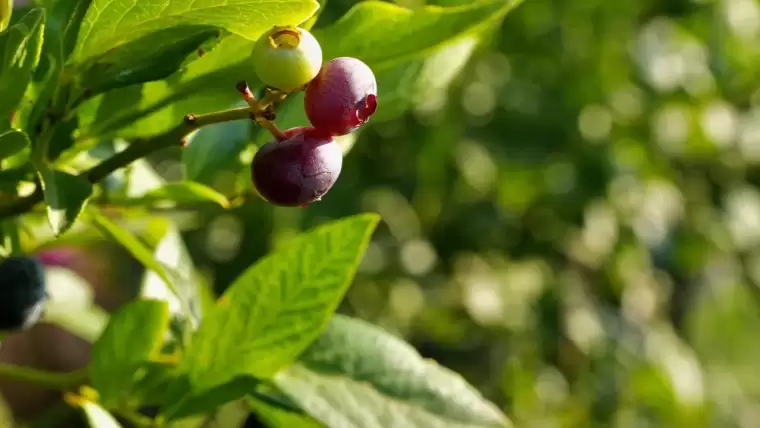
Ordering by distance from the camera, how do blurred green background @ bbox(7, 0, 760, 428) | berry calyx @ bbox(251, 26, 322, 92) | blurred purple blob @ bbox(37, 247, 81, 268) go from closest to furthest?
berry calyx @ bbox(251, 26, 322, 92)
blurred purple blob @ bbox(37, 247, 81, 268)
blurred green background @ bbox(7, 0, 760, 428)

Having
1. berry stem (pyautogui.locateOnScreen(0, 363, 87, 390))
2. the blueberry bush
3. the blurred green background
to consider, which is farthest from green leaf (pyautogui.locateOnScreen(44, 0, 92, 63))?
the blurred green background

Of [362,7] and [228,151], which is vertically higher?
[362,7]

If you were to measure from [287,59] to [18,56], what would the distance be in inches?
Answer: 4.4

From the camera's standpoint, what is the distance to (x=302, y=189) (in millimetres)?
388

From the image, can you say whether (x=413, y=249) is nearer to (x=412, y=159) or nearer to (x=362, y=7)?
(x=412, y=159)

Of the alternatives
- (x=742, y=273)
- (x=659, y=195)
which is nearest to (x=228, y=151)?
(x=659, y=195)

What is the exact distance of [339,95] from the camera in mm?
363

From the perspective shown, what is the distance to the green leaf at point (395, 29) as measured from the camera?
44cm

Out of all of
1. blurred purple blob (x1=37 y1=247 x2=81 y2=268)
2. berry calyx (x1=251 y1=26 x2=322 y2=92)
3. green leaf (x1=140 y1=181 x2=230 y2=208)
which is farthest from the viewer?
blurred purple blob (x1=37 y1=247 x2=81 y2=268)

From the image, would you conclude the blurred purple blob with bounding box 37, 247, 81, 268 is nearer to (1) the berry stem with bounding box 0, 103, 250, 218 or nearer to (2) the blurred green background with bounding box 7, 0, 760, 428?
(2) the blurred green background with bounding box 7, 0, 760, 428

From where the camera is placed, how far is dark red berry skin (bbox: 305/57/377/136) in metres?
0.36

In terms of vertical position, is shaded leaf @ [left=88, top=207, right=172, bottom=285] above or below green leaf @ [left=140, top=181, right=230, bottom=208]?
below

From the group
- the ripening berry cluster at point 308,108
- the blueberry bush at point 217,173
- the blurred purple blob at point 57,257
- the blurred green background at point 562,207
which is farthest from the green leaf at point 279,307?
the blurred green background at point 562,207

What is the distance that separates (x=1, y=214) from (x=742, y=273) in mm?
1793
